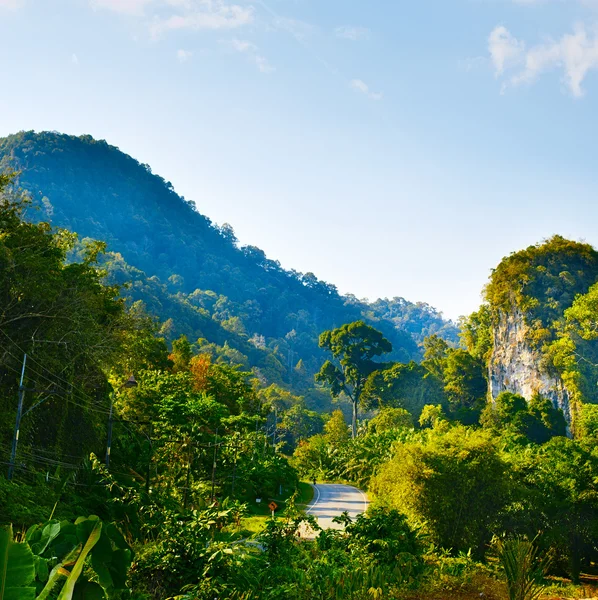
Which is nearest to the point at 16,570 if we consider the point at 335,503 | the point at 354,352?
the point at 335,503

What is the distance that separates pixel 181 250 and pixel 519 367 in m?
91.8

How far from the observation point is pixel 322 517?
21109 millimetres

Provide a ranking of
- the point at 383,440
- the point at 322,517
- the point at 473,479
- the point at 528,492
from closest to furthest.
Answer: the point at 473,479
the point at 528,492
the point at 322,517
the point at 383,440

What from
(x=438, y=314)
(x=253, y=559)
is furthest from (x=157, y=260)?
(x=253, y=559)

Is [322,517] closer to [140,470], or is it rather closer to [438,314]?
[140,470]

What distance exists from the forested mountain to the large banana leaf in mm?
82585

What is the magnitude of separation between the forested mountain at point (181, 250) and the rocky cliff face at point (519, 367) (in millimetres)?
41430

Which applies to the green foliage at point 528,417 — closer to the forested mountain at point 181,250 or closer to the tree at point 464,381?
the tree at point 464,381

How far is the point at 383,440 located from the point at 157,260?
90968 mm

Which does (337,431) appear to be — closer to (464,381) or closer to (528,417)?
(464,381)

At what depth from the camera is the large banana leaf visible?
2.06 metres

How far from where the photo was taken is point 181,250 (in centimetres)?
12506

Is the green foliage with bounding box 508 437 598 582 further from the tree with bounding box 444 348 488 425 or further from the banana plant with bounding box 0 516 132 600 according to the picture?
the tree with bounding box 444 348 488 425

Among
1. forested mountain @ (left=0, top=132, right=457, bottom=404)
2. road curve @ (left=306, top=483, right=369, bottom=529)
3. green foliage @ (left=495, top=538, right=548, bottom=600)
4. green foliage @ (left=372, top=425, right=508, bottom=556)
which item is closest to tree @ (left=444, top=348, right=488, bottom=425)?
road curve @ (left=306, top=483, right=369, bottom=529)
